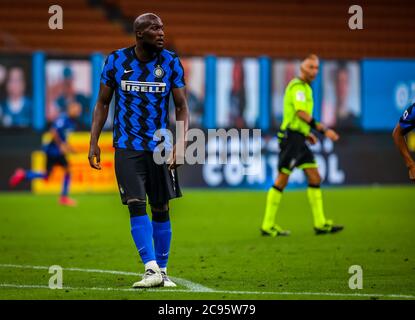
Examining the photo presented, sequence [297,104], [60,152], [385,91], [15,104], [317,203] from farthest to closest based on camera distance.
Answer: [385,91] → [15,104] → [60,152] → [317,203] → [297,104]

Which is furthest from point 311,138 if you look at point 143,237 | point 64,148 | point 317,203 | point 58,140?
point 58,140

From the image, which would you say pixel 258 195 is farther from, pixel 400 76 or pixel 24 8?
pixel 24 8

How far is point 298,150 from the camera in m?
13.0

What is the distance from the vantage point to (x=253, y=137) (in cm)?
2077

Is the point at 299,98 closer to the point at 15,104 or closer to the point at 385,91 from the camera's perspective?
the point at 15,104

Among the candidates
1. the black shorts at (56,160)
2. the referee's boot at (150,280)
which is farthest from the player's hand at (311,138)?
the black shorts at (56,160)

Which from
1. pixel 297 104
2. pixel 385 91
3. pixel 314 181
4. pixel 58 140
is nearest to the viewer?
pixel 297 104

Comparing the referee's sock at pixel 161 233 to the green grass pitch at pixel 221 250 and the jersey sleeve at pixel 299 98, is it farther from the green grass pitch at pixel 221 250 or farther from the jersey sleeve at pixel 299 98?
the jersey sleeve at pixel 299 98

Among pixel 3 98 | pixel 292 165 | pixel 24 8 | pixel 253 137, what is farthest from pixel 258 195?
pixel 24 8

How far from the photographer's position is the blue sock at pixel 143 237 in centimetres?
823

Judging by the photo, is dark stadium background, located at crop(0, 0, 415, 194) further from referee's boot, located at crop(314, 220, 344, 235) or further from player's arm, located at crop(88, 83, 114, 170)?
player's arm, located at crop(88, 83, 114, 170)

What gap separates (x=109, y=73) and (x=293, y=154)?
5083mm
